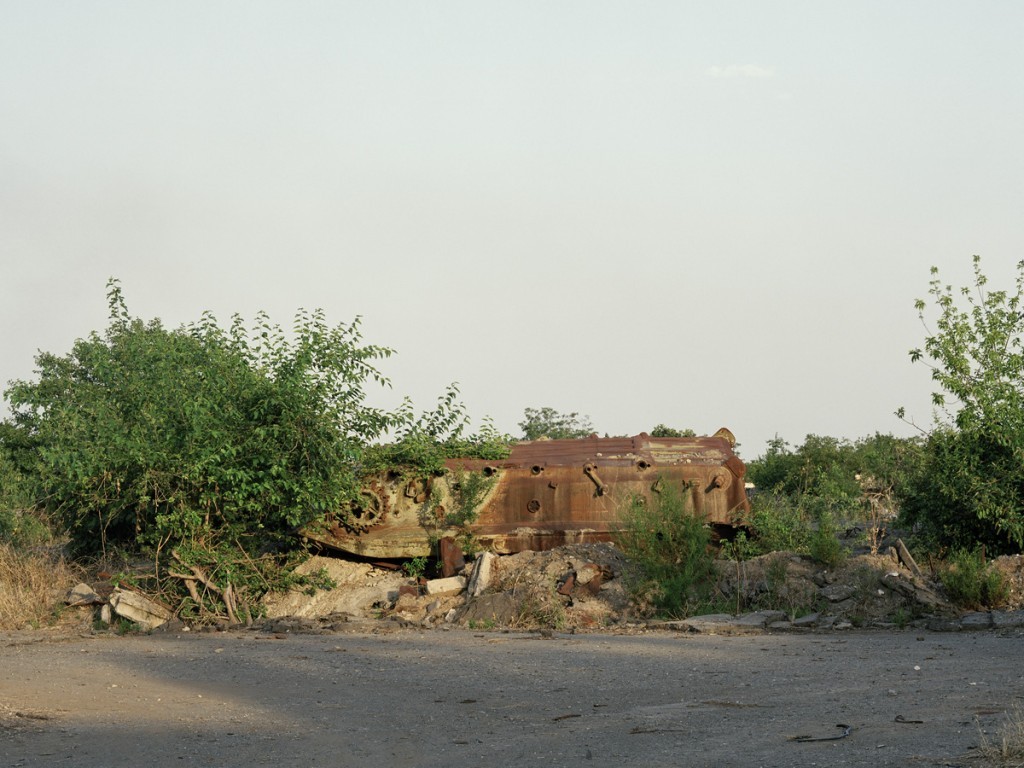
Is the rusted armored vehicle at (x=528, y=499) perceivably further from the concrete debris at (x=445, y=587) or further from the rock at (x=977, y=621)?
the rock at (x=977, y=621)

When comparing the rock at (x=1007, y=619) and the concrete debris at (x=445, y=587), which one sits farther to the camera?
the concrete debris at (x=445, y=587)

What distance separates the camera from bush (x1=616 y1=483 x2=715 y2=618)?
53.6 feet

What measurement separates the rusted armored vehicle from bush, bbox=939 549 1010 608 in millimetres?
4082

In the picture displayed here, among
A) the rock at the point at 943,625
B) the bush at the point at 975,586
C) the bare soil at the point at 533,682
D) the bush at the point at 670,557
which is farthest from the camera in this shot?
the bush at the point at 670,557

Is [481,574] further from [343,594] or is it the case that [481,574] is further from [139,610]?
[139,610]

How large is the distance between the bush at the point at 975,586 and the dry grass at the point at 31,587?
13.2 m

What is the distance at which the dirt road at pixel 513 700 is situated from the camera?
7.56m

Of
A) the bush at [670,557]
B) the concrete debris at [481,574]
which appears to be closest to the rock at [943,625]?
the bush at [670,557]

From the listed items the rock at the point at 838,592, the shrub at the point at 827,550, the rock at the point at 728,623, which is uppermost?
the shrub at the point at 827,550

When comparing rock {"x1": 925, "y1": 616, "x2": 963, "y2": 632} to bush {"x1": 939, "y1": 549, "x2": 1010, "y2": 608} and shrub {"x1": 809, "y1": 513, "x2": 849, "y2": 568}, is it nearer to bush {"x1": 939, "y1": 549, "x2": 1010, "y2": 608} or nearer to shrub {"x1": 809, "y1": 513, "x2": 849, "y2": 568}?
bush {"x1": 939, "y1": 549, "x2": 1010, "y2": 608}

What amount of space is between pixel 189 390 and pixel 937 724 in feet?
42.8

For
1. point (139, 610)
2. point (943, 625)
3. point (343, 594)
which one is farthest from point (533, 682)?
point (139, 610)

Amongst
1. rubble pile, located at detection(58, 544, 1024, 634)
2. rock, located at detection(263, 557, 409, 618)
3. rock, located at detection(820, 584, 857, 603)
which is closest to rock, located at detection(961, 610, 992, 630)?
rubble pile, located at detection(58, 544, 1024, 634)

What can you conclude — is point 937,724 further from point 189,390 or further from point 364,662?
point 189,390
